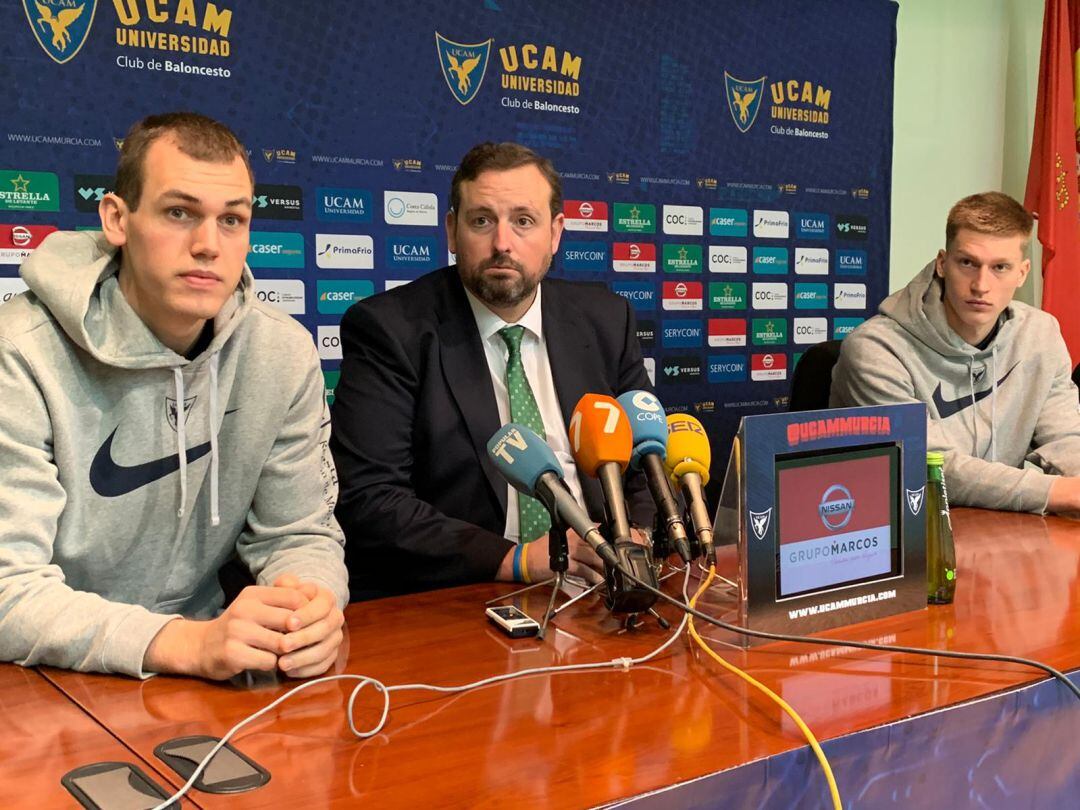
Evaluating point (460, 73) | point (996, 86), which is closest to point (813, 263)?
point (996, 86)

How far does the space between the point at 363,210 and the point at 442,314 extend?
1.09 meters

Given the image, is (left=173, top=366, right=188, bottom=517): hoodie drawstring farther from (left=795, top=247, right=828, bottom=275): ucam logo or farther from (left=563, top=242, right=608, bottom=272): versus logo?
(left=795, top=247, right=828, bottom=275): ucam logo

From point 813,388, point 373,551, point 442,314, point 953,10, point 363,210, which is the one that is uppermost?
point 953,10

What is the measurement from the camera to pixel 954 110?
4441mm

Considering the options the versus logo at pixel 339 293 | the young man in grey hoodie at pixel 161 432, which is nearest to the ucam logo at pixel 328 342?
the versus logo at pixel 339 293

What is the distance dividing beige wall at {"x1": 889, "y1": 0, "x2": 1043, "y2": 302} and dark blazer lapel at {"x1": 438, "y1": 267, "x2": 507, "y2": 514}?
2.81 m

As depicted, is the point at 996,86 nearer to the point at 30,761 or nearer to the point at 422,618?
the point at 422,618

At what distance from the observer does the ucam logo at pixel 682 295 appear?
3725mm

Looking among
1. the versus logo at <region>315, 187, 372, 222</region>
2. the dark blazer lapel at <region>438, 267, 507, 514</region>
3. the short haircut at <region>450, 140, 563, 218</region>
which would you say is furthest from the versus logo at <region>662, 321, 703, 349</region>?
the dark blazer lapel at <region>438, 267, 507, 514</region>

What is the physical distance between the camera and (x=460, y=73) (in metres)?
3.22

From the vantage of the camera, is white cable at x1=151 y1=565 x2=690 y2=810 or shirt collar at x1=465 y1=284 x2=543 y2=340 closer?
white cable at x1=151 y1=565 x2=690 y2=810

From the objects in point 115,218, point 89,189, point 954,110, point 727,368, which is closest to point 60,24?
point 89,189

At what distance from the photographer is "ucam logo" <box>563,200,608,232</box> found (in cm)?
346

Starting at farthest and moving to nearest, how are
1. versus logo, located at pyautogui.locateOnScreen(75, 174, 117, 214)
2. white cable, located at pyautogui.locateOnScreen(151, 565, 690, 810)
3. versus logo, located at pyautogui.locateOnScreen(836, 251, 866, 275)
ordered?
versus logo, located at pyautogui.locateOnScreen(836, 251, 866, 275) < versus logo, located at pyautogui.locateOnScreen(75, 174, 117, 214) < white cable, located at pyautogui.locateOnScreen(151, 565, 690, 810)
